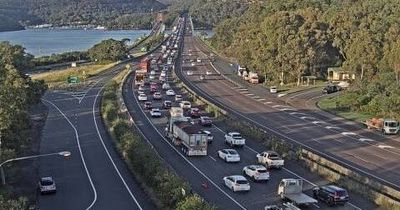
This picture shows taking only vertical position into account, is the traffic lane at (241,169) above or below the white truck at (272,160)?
below

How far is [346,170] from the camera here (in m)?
41.9

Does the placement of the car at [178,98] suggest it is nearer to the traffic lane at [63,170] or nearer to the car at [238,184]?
the traffic lane at [63,170]

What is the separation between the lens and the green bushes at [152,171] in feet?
110

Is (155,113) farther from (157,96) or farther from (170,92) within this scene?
(170,92)

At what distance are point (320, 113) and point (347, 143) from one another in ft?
56.1

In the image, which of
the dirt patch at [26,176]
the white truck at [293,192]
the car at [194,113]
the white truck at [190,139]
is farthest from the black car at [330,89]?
the white truck at [293,192]

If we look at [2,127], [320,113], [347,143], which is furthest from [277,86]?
[2,127]

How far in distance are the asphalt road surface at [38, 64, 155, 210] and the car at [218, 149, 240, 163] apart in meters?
7.37

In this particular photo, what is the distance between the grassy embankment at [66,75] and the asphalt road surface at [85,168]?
32.9 m

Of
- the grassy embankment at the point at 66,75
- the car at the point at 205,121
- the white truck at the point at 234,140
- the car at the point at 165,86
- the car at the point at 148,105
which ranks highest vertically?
the white truck at the point at 234,140

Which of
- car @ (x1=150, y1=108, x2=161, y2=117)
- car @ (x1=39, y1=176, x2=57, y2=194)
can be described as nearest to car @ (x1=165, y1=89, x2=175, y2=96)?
car @ (x1=150, y1=108, x2=161, y2=117)

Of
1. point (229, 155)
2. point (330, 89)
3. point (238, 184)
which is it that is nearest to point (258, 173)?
point (238, 184)

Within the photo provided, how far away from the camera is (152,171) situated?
4034 cm

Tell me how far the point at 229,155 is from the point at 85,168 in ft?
35.3
